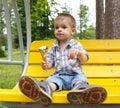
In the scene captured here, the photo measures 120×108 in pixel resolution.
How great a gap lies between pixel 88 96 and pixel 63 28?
893mm

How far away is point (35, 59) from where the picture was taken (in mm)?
4426

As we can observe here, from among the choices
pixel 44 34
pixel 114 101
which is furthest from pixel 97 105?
pixel 44 34

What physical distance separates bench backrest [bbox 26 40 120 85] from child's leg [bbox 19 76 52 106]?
1.14 meters

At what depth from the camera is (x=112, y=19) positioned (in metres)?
5.70

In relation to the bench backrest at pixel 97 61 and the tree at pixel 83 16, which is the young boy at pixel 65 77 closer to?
the bench backrest at pixel 97 61

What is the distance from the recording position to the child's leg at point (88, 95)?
2.98 meters

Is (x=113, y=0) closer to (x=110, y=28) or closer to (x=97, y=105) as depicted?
(x=110, y=28)

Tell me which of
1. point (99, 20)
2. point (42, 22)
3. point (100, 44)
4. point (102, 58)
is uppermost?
point (99, 20)

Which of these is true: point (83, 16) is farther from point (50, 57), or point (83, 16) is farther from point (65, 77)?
point (65, 77)

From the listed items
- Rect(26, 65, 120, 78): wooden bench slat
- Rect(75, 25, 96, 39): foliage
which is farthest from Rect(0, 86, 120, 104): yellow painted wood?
Rect(75, 25, 96, 39): foliage

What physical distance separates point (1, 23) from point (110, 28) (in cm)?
1443

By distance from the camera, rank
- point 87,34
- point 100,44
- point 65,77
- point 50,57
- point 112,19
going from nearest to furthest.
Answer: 1. point 65,77
2. point 50,57
3. point 100,44
4. point 112,19
5. point 87,34

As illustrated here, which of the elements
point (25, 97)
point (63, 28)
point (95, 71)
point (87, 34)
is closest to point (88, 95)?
point (25, 97)

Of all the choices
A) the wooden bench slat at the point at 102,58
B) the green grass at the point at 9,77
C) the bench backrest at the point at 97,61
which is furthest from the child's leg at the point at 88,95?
the green grass at the point at 9,77
